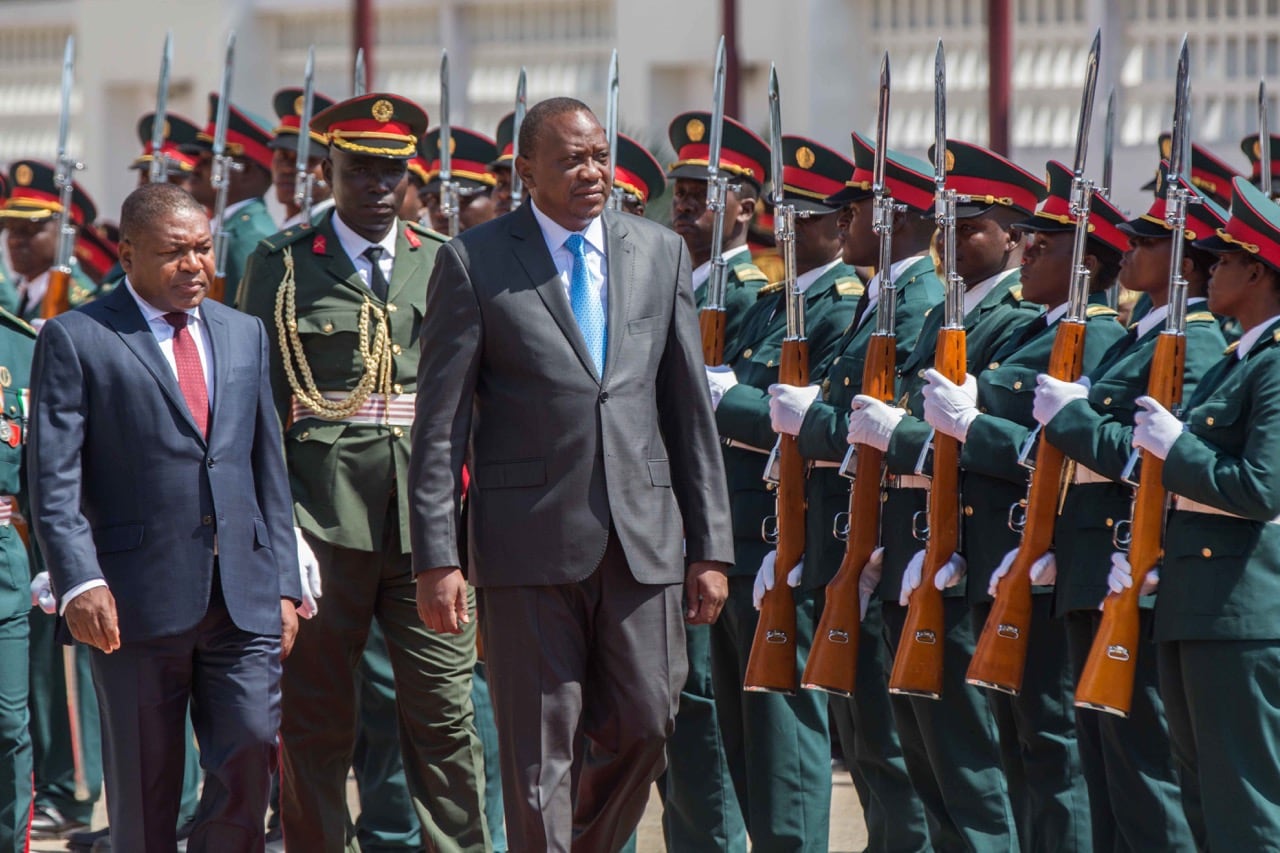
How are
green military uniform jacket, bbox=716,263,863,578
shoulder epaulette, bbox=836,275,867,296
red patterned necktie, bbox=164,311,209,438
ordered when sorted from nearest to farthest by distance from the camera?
red patterned necktie, bbox=164,311,209,438 < green military uniform jacket, bbox=716,263,863,578 < shoulder epaulette, bbox=836,275,867,296

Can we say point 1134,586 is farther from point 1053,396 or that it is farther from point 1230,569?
point 1053,396

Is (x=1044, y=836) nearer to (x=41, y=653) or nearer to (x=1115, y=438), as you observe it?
(x=1115, y=438)

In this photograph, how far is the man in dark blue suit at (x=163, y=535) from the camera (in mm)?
5750

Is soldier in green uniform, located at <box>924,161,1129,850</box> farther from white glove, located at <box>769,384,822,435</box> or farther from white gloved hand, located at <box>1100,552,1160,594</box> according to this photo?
white glove, located at <box>769,384,822,435</box>

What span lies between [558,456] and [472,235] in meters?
0.61

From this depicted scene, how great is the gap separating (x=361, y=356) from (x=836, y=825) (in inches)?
102

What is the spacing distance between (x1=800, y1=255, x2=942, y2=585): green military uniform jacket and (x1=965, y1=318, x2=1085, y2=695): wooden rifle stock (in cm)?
67

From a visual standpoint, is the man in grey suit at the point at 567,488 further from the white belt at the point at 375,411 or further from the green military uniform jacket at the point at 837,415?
the white belt at the point at 375,411

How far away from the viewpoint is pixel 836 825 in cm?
817

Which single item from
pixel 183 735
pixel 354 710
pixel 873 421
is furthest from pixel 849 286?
pixel 183 735

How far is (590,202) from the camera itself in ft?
18.6

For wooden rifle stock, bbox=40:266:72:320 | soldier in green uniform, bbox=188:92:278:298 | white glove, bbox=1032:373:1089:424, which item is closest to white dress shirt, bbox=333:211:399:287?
white glove, bbox=1032:373:1089:424

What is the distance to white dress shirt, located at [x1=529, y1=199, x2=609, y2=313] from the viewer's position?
571 centimetres

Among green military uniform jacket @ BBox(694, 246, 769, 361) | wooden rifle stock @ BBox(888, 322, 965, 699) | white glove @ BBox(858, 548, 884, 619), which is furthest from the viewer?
green military uniform jacket @ BBox(694, 246, 769, 361)
